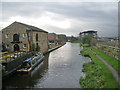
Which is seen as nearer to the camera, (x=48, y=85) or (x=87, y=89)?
(x=87, y=89)

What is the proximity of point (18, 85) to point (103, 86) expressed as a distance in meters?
9.44

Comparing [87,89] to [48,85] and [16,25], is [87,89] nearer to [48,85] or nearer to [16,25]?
[48,85]

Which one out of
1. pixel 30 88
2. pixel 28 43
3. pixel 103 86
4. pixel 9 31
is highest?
pixel 9 31

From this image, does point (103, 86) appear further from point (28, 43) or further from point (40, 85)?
point (28, 43)

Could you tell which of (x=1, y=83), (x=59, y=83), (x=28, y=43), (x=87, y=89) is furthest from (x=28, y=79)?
(x=28, y=43)

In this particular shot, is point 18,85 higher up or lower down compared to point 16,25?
lower down

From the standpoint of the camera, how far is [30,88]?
1462 centimetres

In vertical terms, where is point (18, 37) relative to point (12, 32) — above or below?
below

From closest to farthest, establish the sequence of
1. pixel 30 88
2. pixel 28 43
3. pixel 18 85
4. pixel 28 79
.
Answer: pixel 30 88
pixel 18 85
pixel 28 79
pixel 28 43

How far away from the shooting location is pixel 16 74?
1941 centimetres

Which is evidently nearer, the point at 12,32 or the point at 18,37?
the point at 12,32

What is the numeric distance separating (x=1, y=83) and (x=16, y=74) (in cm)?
370

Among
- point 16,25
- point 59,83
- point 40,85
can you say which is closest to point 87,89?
point 59,83

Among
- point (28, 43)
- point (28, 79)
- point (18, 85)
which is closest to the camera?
point (18, 85)
